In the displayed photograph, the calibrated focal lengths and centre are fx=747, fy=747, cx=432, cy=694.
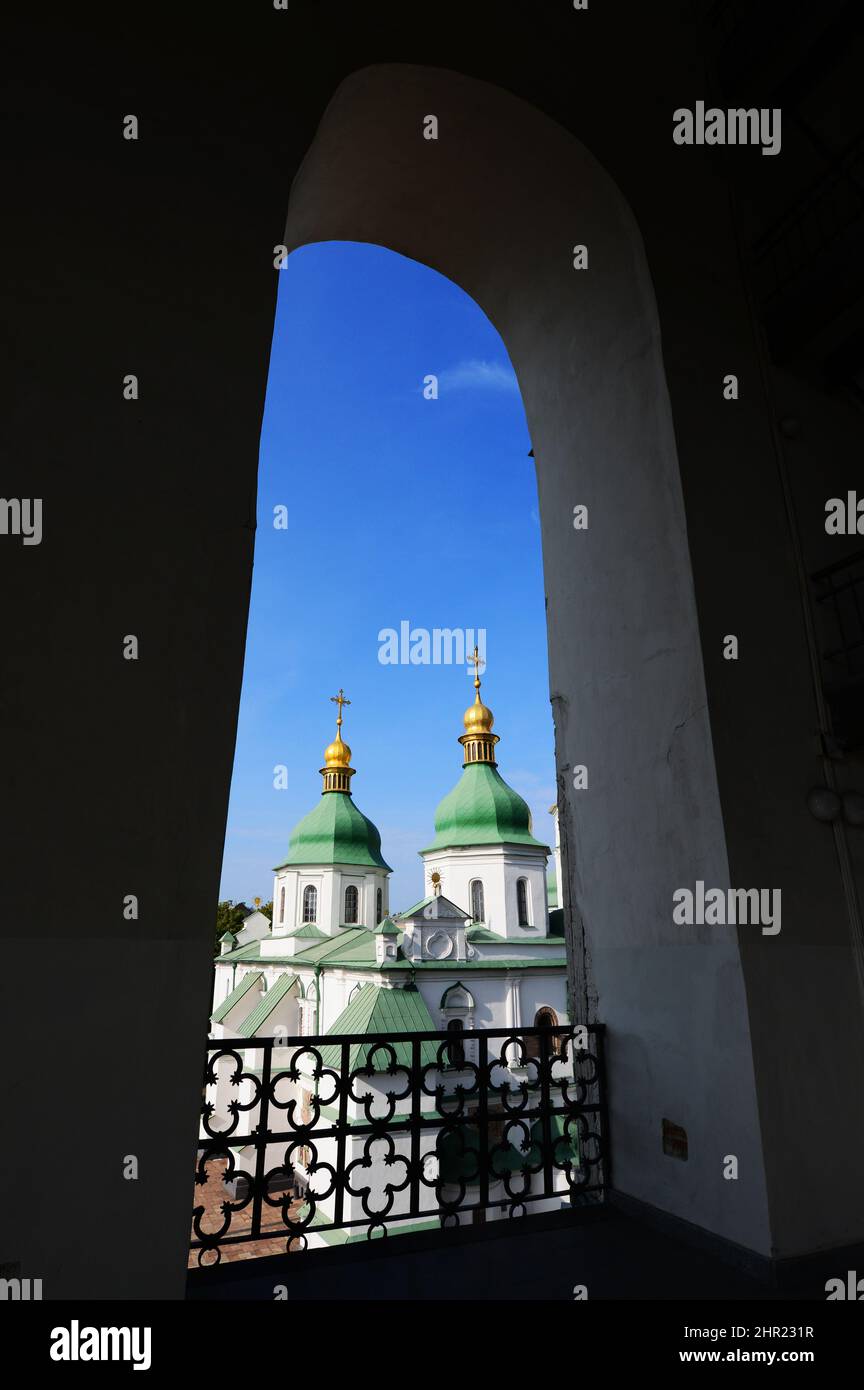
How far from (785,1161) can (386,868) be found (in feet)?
90.2

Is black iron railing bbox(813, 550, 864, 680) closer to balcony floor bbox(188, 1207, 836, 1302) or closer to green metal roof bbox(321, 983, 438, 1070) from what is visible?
balcony floor bbox(188, 1207, 836, 1302)

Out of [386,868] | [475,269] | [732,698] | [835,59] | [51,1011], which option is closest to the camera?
[51,1011]

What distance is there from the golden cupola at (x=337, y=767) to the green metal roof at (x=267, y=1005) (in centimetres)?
801

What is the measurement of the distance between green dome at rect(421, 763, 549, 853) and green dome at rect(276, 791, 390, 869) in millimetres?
3478

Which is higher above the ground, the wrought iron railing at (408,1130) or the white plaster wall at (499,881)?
the white plaster wall at (499,881)

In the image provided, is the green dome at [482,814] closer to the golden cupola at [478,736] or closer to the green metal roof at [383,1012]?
the golden cupola at [478,736]

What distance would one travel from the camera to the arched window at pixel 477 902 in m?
25.4

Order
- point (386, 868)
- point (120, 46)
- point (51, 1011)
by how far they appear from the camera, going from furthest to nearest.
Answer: point (386, 868)
point (120, 46)
point (51, 1011)

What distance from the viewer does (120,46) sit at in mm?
2535

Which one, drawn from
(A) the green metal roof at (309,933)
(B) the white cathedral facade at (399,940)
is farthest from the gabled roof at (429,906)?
(A) the green metal roof at (309,933)
